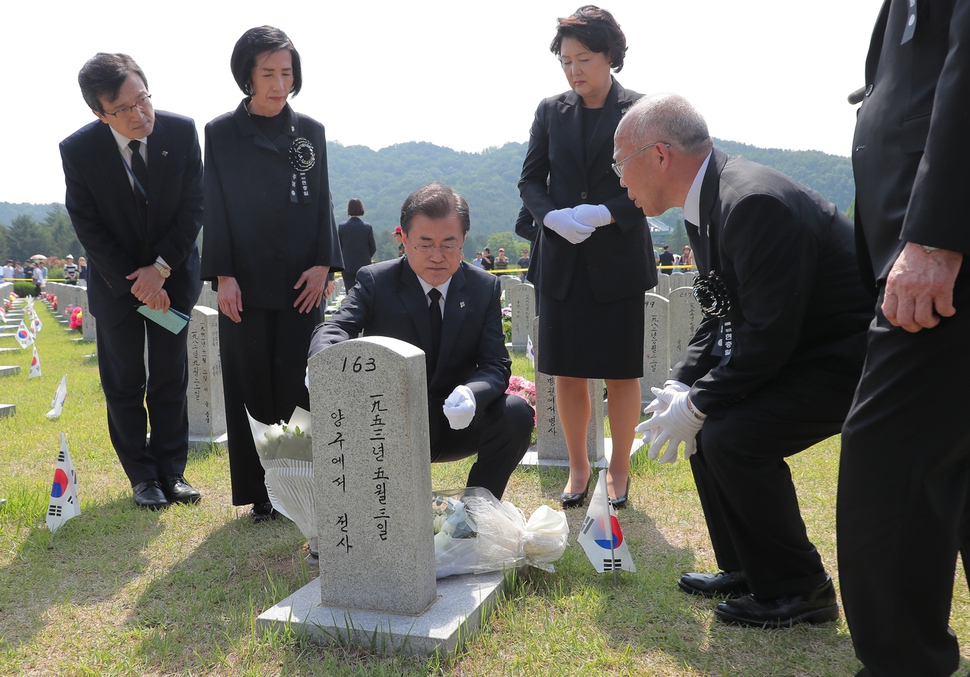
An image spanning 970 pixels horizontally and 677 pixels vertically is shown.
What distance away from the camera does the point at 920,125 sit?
178 centimetres

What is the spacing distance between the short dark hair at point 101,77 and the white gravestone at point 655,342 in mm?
4733

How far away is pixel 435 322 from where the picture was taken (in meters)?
3.34

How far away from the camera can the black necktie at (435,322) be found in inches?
131

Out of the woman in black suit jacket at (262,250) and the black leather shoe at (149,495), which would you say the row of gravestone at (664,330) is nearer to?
the woman in black suit jacket at (262,250)

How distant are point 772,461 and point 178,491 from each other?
10.6 ft

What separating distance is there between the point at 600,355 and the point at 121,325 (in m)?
2.62

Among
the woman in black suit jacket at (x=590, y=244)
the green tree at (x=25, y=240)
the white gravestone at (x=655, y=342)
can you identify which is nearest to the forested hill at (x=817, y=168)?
the green tree at (x=25, y=240)

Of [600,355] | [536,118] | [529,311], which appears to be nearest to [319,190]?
[536,118]

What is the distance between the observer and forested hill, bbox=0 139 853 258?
388 ft

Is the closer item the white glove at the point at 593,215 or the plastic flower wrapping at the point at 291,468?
the plastic flower wrapping at the point at 291,468

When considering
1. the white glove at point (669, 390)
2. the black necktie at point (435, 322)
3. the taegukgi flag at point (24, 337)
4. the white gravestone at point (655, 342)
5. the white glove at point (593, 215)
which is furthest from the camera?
the taegukgi flag at point (24, 337)

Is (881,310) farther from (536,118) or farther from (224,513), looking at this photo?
(224,513)

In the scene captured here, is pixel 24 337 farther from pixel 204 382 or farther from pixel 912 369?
pixel 912 369

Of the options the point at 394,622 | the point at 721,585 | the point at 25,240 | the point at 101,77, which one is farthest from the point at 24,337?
the point at 25,240
